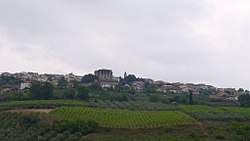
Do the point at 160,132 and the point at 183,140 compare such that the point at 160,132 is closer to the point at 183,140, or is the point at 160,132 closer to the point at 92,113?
the point at 183,140

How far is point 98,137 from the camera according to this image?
47406 millimetres

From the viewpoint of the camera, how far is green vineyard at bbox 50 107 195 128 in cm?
5681

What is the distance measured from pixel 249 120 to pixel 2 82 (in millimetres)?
92616

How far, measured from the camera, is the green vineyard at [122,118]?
56.8 m

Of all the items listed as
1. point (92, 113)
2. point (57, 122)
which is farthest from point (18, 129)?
point (92, 113)

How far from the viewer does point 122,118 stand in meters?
62.1

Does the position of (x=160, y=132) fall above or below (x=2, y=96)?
below

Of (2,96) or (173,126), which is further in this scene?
(2,96)

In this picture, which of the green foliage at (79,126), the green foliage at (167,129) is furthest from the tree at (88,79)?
the green foliage at (167,129)

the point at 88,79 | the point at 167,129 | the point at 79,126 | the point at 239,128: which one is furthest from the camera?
the point at 88,79

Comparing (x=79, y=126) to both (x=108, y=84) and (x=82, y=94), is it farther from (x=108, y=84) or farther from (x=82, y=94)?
(x=108, y=84)

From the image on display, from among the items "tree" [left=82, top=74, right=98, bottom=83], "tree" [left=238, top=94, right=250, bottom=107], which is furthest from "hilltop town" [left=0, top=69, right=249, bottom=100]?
"tree" [left=238, top=94, right=250, bottom=107]

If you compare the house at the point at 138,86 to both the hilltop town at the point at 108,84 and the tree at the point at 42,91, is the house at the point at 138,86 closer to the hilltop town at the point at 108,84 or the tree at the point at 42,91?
the hilltop town at the point at 108,84

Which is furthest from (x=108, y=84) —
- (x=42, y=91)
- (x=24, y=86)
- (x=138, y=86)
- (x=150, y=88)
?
(x=42, y=91)
